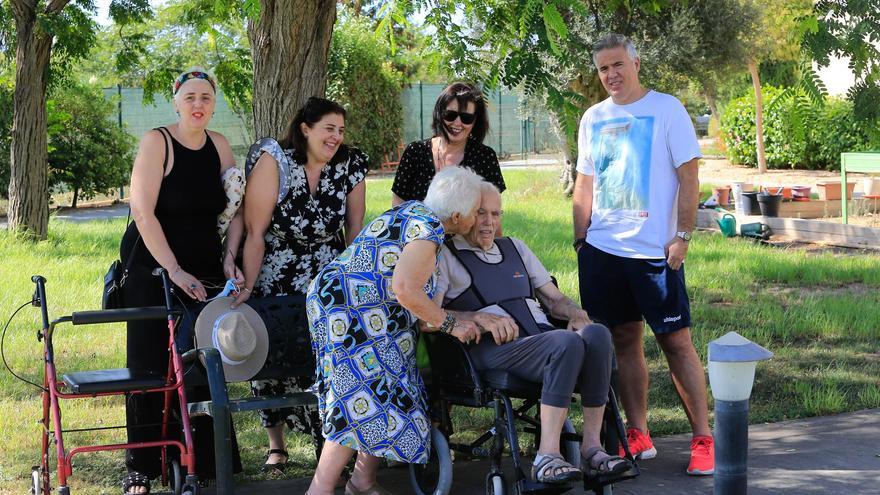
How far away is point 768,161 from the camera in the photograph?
25453 mm

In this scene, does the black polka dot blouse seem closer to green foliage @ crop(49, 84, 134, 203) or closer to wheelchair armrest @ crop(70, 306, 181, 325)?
wheelchair armrest @ crop(70, 306, 181, 325)

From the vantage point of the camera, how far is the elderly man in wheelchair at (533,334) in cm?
445

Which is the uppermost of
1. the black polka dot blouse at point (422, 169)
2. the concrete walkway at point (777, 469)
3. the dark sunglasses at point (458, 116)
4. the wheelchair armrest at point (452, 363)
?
the dark sunglasses at point (458, 116)

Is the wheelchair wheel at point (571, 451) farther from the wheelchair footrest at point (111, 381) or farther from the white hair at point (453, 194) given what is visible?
the wheelchair footrest at point (111, 381)

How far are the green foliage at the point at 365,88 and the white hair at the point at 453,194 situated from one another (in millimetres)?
21720

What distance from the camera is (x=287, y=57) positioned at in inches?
256

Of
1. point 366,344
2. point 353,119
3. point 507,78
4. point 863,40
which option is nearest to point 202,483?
point 366,344

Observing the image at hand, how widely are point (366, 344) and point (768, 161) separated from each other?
2242 cm

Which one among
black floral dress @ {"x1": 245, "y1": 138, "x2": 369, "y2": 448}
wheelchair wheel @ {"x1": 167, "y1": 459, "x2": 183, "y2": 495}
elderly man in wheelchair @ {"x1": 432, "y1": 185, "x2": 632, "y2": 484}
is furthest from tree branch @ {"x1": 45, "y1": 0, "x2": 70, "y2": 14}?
elderly man in wheelchair @ {"x1": 432, "y1": 185, "x2": 632, "y2": 484}

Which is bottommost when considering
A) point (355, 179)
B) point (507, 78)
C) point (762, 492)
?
point (762, 492)

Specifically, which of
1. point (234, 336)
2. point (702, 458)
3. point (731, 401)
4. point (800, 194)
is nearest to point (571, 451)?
point (702, 458)

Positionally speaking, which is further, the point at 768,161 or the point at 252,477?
the point at 768,161

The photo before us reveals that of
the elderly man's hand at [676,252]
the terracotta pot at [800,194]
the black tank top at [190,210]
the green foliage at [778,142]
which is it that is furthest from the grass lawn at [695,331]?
the green foliage at [778,142]

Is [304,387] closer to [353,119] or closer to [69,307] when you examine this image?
[69,307]
